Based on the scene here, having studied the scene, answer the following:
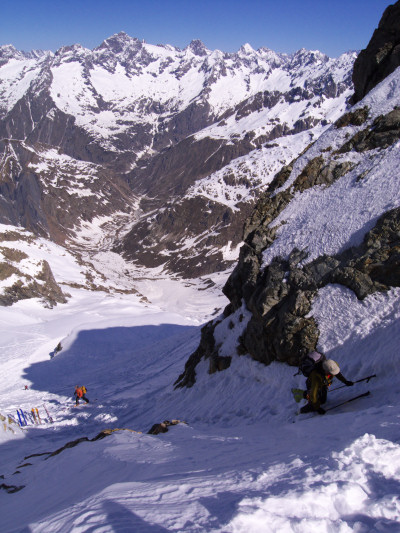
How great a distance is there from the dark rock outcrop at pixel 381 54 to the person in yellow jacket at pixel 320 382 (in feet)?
62.0

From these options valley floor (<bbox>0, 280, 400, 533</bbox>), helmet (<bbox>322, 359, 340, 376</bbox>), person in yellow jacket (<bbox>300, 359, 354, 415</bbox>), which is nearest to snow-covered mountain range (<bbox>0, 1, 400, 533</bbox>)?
valley floor (<bbox>0, 280, 400, 533</bbox>)

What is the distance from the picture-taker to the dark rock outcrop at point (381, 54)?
21.1m

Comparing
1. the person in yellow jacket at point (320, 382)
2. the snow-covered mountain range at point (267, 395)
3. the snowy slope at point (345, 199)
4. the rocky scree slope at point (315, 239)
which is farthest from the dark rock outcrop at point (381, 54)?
the person in yellow jacket at point (320, 382)

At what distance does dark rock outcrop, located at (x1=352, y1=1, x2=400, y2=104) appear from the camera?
69.2 feet

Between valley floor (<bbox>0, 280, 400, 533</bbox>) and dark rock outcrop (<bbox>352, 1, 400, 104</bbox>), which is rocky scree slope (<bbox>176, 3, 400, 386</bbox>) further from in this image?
dark rock outcrop (<bbox>352, 1, 400, 104</bbox>)

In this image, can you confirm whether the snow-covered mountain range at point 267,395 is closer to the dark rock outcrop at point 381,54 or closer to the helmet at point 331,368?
the dark rock outcrop at point 381,54

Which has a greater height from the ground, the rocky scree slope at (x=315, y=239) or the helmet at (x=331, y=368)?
the rocky scree slope at (x=315, y=239)

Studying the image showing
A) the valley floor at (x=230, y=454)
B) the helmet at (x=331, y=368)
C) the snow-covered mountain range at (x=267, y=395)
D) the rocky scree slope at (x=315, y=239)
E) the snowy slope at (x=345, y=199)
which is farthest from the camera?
the snowy slope at (x=345, y=199)

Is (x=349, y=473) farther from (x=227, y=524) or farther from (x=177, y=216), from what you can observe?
(x=177, y=216)

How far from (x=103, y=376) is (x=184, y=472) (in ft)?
78.8

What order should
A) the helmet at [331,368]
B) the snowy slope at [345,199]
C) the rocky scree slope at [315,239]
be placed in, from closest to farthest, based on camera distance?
the helmet at [331,368]
the rocky scree slope at [315,239]
the snowy slope at [345,199]

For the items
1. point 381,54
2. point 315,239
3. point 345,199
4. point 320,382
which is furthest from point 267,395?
point 381,54

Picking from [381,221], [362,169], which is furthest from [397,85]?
[381,221]

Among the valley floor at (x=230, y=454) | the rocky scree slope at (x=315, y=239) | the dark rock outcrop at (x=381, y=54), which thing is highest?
the dark rock outcrop at (x=381, y=54)
